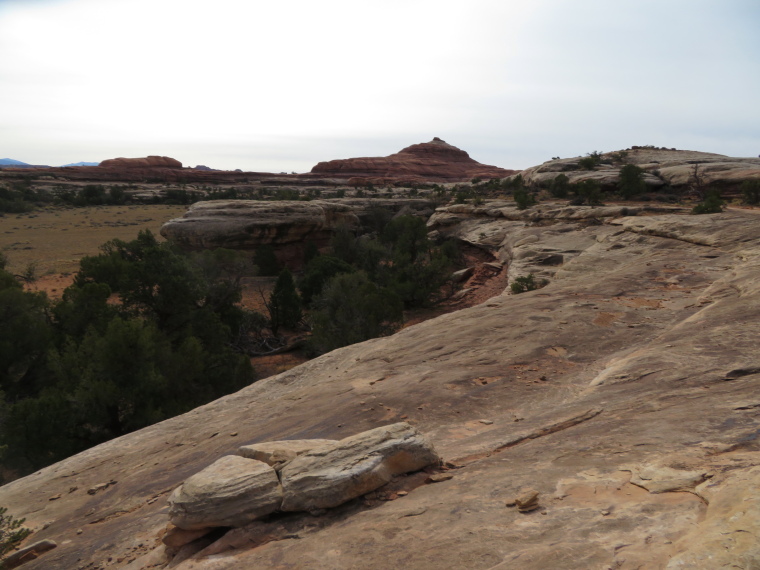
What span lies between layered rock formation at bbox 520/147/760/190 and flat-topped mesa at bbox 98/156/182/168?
80.3 meters

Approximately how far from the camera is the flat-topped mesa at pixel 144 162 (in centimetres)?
9125

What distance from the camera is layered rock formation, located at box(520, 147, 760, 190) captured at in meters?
26.9

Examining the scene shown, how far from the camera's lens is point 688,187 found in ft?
92.0

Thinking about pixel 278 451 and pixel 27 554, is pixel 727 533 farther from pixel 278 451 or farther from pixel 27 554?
pixel 27 554

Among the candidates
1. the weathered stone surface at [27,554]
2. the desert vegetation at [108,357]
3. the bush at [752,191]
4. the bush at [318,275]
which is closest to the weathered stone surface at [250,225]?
the bush at [318,275]

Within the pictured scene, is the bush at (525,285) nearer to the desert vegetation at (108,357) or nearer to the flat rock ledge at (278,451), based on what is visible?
the desert vegetation at (108,357)

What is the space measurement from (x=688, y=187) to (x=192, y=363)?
29281 millimetres

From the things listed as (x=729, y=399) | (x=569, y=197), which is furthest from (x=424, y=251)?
(x=729, y=399)

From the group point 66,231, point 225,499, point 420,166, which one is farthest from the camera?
point 420,166

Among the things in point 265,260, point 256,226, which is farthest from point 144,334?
point 256,226

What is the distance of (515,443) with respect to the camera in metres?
5.13

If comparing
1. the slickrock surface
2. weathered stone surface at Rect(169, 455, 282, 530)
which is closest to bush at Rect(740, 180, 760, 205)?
the slickrock surface

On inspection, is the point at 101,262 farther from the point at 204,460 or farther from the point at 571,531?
the point at 571,531

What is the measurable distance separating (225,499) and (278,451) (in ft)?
2.51
